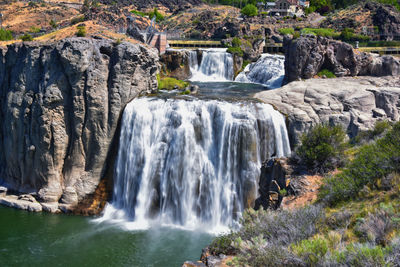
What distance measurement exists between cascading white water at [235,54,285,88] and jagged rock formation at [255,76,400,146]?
33.0 ft

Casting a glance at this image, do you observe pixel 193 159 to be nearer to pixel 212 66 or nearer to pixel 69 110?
pixel 69 110

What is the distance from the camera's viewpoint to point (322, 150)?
12.5 m

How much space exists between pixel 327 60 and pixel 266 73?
25.2 feet

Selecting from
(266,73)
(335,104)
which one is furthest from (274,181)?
(266,73)

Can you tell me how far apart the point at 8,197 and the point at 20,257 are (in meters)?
7.42

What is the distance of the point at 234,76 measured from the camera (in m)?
38.8

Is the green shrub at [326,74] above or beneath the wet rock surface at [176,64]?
beneath

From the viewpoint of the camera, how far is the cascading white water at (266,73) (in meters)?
35.0

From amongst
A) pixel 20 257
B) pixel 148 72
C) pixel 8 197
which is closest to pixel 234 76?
pixel 148 72

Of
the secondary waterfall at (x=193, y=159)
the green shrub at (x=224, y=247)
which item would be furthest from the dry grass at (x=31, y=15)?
the green shrub at (x=224, y=247)

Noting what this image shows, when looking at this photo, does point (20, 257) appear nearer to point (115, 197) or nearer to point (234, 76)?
point (115, 197)

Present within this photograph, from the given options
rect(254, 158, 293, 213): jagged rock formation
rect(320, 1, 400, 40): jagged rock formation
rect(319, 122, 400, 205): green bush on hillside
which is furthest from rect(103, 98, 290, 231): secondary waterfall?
rect(320, 1, 400, 40): jagged rock formation

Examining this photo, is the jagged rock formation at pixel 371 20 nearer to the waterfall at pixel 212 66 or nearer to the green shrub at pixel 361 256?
the waterfall at pixel 212 66

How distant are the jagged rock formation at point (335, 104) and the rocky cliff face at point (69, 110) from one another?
9743 millimetres
